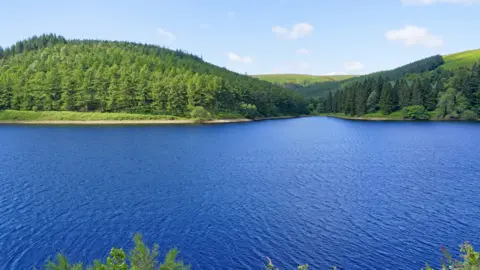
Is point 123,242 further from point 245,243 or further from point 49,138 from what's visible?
point 49,138

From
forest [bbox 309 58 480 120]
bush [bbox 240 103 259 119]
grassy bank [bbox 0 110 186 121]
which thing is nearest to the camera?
grassy bank [bbox 0 110 186 121]

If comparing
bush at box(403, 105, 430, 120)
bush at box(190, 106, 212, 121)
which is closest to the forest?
bush at box(403, 105, 430, 120)

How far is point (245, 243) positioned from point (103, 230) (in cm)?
1284

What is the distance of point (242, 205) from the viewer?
37.7 m

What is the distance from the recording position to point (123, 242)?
27.9 meters

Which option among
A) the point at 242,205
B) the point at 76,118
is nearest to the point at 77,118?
the point at 76,118

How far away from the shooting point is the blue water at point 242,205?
2658cm

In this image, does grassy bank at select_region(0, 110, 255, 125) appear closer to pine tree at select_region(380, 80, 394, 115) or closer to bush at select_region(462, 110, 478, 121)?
pine tree at select_region(380, 80, 394, 115)

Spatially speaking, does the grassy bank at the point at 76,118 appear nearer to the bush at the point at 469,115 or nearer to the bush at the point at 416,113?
the bush at the point at 416,113

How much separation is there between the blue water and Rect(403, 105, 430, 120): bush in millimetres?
108347

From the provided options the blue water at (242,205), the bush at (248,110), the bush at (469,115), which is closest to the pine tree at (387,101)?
the bush at (469,115)

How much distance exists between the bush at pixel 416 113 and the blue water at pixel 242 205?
4266 inches

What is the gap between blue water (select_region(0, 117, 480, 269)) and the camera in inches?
1046

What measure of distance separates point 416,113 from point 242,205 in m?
159
